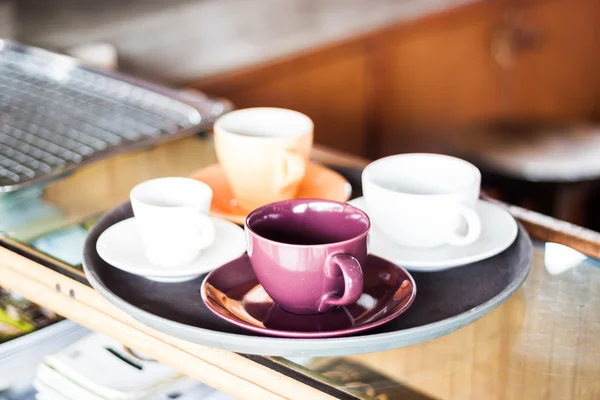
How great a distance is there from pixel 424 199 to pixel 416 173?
7 centimetres

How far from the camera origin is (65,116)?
886 millimetres

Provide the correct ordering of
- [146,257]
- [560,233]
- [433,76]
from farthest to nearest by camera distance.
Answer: [433,76] → [560,233] → [146,257]

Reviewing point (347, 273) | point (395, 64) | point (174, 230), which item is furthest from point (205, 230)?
point (395, 64)

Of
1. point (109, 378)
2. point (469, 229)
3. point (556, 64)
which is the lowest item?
point (556, 64)

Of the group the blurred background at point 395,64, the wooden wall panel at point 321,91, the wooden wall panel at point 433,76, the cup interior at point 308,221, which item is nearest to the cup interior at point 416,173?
the cup interior at point 308,221

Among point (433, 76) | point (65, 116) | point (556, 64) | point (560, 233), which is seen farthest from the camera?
point (556, 64)

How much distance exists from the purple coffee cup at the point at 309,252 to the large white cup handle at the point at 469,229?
9 centimetres

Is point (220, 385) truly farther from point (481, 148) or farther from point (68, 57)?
point (481, 148)

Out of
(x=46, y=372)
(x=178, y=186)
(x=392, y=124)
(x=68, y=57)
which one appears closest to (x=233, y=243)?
(x=178, y=186)

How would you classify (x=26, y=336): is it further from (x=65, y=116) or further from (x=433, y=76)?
(x=433, y=76)

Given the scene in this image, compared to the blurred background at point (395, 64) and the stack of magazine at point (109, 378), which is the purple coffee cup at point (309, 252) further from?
the blurred background at point (395, 64)

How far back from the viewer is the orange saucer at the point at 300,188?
26.7 inches

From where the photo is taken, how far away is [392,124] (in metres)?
1.91

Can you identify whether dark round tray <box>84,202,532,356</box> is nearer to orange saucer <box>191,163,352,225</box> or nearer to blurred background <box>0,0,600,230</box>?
orange saucer <box>191,163,352,225</box>
